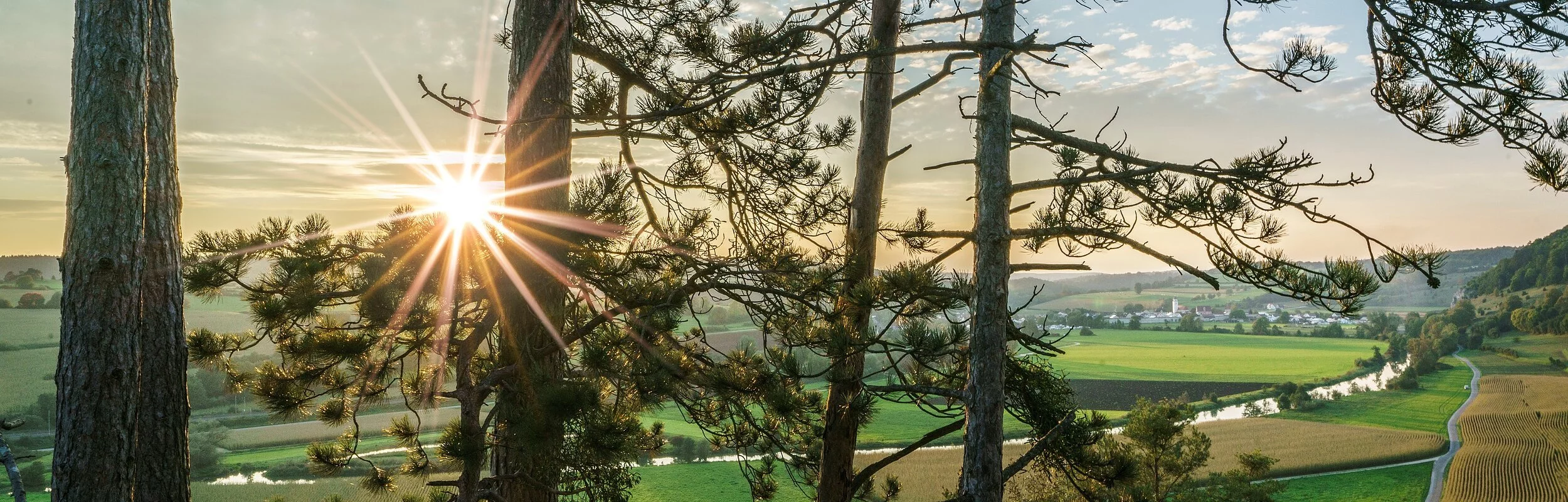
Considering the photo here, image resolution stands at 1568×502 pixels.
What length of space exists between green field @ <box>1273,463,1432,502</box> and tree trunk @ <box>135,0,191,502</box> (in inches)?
1168

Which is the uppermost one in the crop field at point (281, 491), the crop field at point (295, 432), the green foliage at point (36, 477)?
the green foliage at point (36, 477)

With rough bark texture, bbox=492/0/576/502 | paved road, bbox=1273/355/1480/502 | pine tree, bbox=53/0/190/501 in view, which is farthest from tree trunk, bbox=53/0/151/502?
paved road, bbox=1273/355/1480/502

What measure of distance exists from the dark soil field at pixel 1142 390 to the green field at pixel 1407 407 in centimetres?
316

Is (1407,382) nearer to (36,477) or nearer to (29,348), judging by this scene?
(36,477)

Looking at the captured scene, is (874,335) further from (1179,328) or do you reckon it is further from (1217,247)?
(1179,328)

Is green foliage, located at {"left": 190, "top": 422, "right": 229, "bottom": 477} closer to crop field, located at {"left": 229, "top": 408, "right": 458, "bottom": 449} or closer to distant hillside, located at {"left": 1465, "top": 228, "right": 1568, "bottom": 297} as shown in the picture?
crop field, located at {"left": 229, "top": 408, "right": 458, "bottom": 449}

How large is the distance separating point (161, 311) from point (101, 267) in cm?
33

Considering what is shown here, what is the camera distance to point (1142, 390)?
32.8m

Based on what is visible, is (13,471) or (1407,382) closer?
(13,471)

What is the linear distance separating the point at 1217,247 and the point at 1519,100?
1.43 metres

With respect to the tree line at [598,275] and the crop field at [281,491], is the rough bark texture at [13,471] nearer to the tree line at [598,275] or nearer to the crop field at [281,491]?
the tree line at [598,275]

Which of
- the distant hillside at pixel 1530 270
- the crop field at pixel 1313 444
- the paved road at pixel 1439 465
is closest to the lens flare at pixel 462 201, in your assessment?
the paved road at pixel 1439 465

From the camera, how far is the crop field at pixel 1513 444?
25578 mm

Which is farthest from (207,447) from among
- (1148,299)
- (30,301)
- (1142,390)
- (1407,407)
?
Answer: (1148,299)
